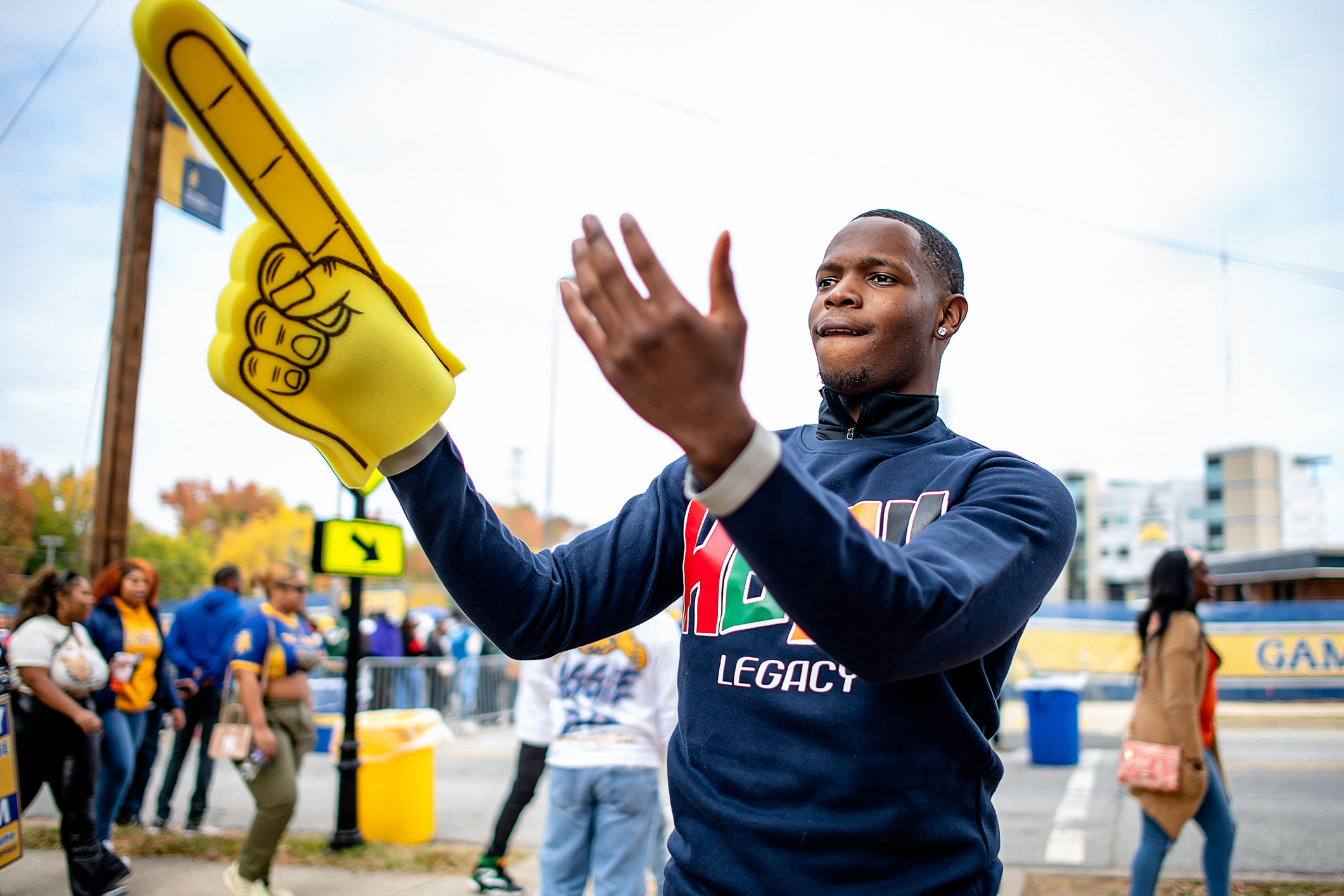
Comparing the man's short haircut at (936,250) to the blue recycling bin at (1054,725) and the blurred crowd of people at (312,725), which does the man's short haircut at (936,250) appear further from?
the blue recycling bin at (1054,725)

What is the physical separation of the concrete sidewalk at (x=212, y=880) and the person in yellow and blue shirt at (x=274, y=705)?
0.25m

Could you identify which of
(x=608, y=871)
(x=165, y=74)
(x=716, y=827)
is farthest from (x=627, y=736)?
(x=165, y=74)

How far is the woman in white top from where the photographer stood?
523cm

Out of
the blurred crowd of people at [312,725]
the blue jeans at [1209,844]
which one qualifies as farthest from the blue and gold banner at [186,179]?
the blue jeans at [1209,844]

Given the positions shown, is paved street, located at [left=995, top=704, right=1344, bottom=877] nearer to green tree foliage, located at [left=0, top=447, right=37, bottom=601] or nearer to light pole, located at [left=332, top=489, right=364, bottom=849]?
light pole, located at [left=332, top=489, right=364, bottom=849]

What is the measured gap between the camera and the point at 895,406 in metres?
1.54

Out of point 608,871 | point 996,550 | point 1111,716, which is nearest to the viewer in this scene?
point 996,550

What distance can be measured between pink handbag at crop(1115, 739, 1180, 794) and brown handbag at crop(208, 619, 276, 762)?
481 cm

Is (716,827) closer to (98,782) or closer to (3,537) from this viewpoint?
(98,782)

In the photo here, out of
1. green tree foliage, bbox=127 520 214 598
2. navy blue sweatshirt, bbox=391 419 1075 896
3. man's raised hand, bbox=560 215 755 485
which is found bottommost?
green tree foliage, bbox=127 520 214 598

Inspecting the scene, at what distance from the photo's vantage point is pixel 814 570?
2.98 ft

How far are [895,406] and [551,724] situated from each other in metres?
4.43

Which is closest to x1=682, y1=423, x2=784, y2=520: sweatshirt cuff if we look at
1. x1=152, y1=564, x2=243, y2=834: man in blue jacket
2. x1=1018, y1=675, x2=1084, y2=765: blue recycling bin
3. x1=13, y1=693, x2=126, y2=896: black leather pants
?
x1=13, y1=693, x2=126, y2=896: black leather pants

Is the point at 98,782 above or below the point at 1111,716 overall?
above
